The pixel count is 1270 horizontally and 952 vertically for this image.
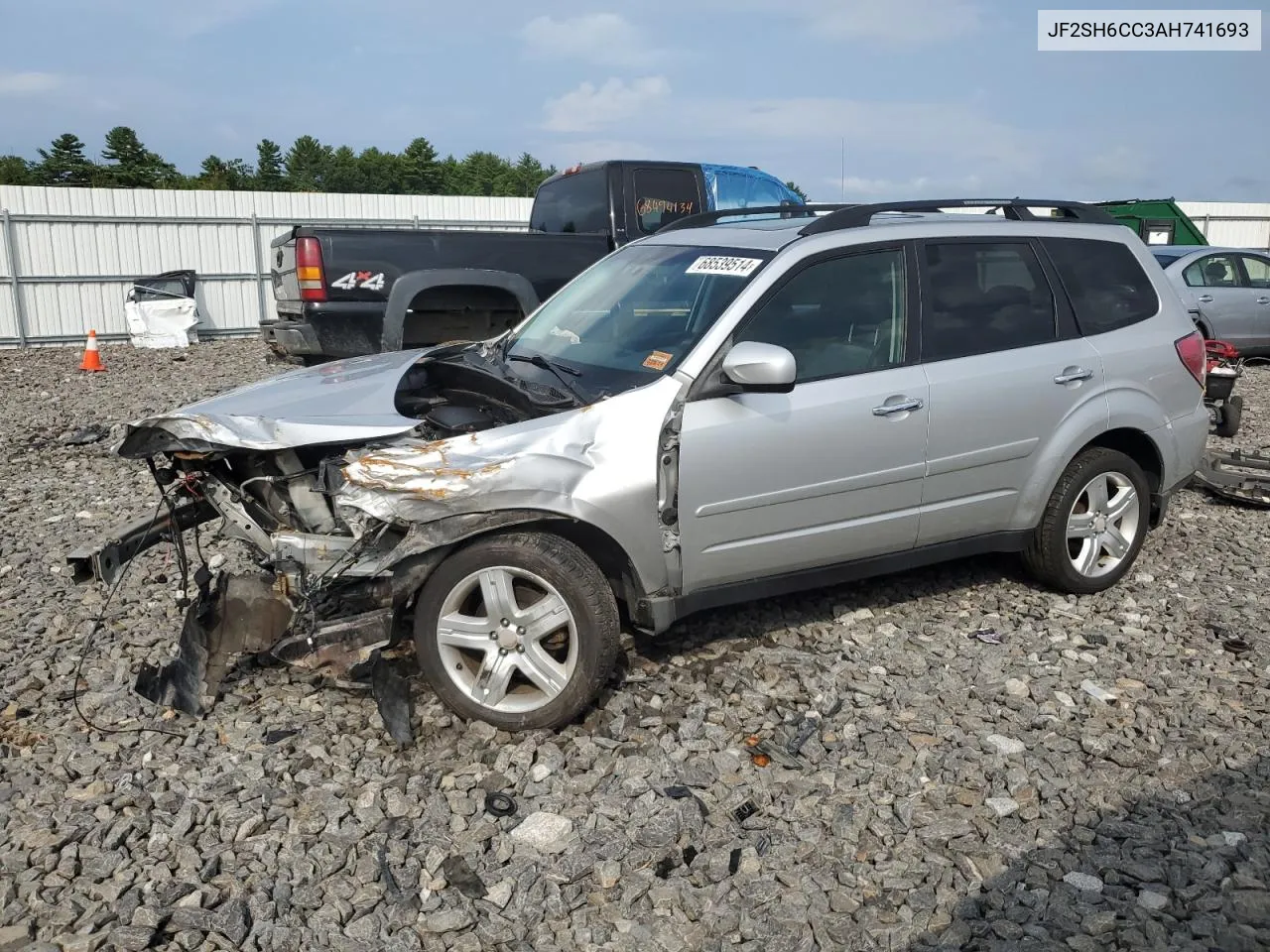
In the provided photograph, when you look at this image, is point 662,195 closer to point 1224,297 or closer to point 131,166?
point 1224,297

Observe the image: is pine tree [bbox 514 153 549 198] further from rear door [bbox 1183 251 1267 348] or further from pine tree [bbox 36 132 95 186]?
rear door [bbox 1183 251 1267 348]

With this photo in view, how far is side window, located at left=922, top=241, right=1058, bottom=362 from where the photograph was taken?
175 inches

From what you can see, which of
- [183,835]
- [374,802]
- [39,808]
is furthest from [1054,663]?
[39,808]

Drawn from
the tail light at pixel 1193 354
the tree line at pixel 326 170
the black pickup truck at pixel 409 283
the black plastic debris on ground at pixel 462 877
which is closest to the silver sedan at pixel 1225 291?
the black pickup truck at pixel 409 283

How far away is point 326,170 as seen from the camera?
230 ft

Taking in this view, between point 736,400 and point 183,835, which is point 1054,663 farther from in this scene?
point 183,835

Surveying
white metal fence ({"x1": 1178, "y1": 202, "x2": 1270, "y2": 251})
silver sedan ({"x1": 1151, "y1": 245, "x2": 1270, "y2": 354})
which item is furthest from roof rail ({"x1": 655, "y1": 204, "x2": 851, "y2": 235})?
white metal fence ({"x1": 1178, "y1": 202, "x2": 1270, "y2": 251})

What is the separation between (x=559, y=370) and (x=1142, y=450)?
2982 millimetres

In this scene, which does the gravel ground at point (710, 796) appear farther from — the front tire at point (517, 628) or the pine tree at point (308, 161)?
the pine tree at point (308, 161)

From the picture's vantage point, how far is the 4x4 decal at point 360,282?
797 cm

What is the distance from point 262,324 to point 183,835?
6.79 meters

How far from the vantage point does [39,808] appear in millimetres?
3299

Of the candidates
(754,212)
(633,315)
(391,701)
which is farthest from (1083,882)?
(754,212)

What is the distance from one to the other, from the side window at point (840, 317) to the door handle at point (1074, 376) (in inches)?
33.1
